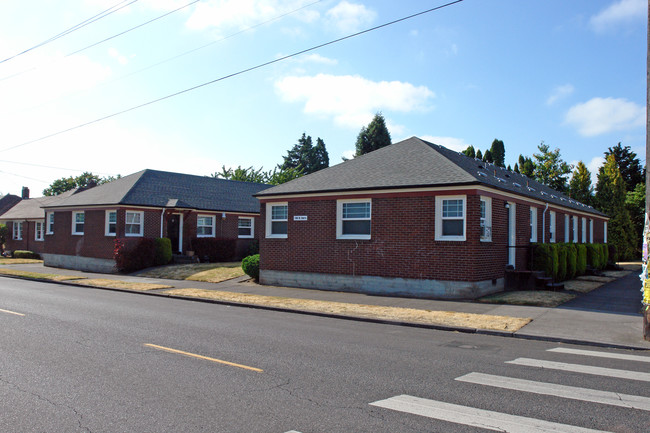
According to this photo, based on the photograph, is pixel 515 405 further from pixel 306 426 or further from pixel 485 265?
pixel 485 265

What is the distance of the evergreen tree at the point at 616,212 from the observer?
1634 inches

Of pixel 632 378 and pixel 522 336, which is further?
Answer: pixel 522 336

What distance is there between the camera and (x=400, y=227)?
656 inches

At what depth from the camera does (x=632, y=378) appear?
22.7ft

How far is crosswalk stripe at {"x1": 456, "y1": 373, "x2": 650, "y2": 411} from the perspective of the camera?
578 centimetres

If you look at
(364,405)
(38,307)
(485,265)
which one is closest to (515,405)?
(364,405)

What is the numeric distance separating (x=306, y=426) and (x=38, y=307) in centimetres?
1115

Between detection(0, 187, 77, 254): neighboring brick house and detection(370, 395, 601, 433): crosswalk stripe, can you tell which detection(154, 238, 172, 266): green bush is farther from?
detection(370, 395, 601, 433): crosswalk stripe

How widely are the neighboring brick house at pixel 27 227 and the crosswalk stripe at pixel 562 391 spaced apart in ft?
135

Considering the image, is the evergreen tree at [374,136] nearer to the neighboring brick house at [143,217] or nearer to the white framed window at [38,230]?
the neighboring brick house at [143,217]

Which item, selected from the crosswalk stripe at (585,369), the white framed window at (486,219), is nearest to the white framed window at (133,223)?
the white framed window at (486,219)

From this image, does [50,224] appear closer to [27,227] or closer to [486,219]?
A: [27,227]

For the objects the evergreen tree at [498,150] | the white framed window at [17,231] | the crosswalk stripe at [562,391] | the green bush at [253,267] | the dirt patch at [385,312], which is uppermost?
the evergreen tree at [498,150]

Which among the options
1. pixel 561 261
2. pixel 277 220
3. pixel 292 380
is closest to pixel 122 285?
pixel 277 220
